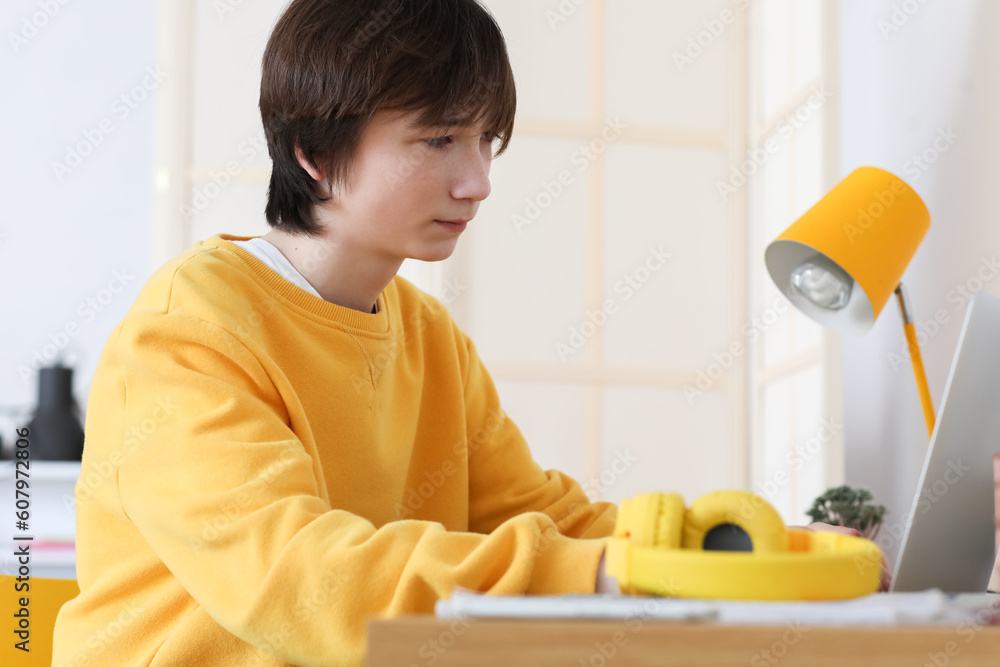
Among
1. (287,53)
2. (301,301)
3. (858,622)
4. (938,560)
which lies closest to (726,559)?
(858,622)

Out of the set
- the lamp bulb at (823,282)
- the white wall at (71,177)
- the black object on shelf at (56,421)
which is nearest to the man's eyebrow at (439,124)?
the lamp bulb at (823,282)

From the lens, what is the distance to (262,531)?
28.0 inches

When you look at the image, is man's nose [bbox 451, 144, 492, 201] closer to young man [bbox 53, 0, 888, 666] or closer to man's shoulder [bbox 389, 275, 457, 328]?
young man [bbox 53, 0, 888, 666]

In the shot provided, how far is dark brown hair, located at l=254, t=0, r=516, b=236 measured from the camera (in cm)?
→ 112

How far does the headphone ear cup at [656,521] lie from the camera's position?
23.9 inches

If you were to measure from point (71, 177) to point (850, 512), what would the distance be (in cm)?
241

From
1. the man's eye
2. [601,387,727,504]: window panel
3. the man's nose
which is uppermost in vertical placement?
the man's eye

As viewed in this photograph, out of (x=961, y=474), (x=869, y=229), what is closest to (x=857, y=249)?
(x=869, y=229)

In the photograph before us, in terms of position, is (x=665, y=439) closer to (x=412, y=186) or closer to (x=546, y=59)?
(x=546, y=59)

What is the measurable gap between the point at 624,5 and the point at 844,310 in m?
1.60

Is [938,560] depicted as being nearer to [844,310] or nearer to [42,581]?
[844,310]

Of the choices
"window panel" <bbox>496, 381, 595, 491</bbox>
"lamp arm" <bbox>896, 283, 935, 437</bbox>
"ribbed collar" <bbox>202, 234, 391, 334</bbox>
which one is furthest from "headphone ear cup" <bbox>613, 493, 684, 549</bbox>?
"window panel" <bbox>496, 381, 595, 491</bbox>

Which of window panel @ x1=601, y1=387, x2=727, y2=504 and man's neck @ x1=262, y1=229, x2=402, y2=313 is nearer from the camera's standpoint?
man's neck @ x1=262, y1=229, x2=402, y2=313

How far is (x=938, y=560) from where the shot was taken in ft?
2.85
